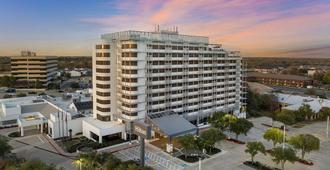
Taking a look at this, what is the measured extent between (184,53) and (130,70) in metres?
14.5

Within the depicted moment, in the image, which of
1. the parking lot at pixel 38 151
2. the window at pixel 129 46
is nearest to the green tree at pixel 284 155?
the parking lot at pixel 38 151

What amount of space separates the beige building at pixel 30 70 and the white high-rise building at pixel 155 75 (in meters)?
88.1

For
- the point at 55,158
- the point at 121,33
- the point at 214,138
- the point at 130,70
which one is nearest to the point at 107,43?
the point at 121,33

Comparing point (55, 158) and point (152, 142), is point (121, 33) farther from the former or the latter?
point (55, 158)

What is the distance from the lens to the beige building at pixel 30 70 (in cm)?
13975

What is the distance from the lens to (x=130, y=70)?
5631 centimetres

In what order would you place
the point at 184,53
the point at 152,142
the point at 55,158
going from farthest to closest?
the point at 184,53, the point at 152,142, the point at 55,158

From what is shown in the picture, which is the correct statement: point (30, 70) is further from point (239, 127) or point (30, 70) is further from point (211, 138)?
point (211, 138)

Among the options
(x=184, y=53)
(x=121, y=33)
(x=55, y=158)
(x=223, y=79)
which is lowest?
(x=55, y=158)

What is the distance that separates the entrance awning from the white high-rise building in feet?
10.1

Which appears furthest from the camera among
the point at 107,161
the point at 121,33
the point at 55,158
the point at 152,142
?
the point at 121,33

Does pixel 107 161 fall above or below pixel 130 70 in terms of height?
below

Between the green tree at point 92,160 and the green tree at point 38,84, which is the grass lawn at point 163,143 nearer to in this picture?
the green tree at point 92,160

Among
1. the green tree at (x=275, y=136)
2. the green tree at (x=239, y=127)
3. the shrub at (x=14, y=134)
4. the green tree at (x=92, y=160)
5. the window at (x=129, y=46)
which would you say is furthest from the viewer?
the shrub at (x=14, y=134)
